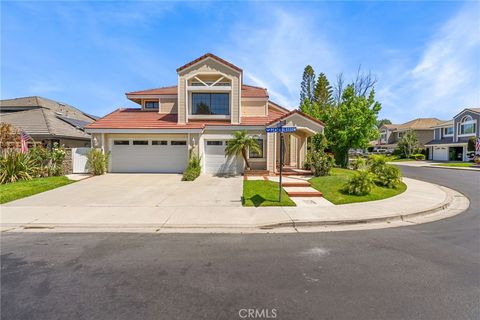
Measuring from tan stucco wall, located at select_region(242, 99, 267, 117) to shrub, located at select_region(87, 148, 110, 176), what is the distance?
419 inches

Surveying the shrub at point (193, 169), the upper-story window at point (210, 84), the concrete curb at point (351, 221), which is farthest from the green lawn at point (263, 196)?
the upper-story window at point (210, 84)

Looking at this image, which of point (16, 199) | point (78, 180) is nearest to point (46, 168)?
point (78, 180)

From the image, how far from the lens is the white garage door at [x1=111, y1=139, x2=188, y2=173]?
16359 mm

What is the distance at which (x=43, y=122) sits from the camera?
19.5 meters

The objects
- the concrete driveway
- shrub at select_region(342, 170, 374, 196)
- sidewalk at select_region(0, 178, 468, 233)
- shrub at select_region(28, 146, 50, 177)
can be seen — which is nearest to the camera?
sidewalk at select_region(0, 178, 468, 233)

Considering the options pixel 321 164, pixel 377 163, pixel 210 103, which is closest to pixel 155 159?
pixel 210 103

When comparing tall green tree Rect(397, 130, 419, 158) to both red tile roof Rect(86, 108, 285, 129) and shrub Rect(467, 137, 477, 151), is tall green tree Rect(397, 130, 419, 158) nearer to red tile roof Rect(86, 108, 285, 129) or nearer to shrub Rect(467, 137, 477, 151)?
shrub Rect(467, 137, 477, 151)

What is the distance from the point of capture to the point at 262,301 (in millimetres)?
3205

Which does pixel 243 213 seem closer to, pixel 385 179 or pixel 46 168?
pixel 385 179

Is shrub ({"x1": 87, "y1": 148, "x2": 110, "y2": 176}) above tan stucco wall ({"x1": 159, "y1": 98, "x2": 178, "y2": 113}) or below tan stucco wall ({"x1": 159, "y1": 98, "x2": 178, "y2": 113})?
below

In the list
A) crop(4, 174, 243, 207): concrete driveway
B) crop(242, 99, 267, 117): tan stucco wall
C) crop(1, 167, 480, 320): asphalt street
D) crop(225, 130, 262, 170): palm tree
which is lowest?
crop(1, 167, 480, 320): asphalt street

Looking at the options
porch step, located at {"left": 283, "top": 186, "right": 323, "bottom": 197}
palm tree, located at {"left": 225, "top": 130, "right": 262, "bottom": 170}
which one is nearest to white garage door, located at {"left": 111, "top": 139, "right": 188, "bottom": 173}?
palm tree, located at {"left": 225, "top": 130, "right": 262, "bottom": 170}

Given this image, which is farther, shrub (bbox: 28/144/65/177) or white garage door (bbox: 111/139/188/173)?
white garage door (bbox: 111/139/188/173)

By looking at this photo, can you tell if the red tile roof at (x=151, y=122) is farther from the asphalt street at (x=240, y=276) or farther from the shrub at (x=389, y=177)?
the asphalt street at (x=240, y=276)
